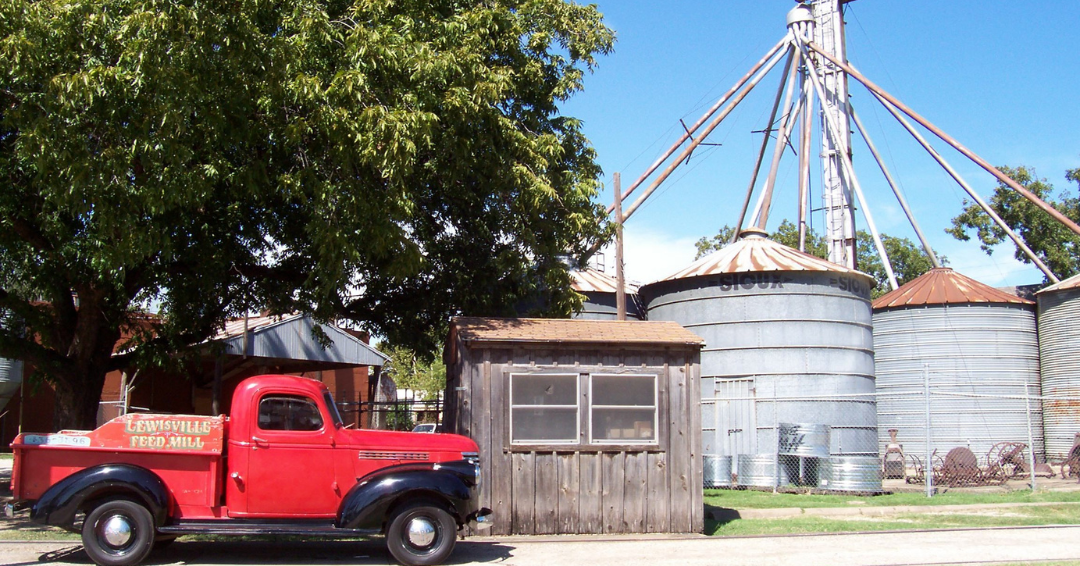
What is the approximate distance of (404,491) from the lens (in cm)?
958

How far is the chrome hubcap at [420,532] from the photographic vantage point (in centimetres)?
969

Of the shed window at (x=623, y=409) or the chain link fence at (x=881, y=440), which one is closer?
the shed window at (x=623, y=409)

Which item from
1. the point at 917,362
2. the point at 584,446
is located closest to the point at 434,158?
the point at 584,446

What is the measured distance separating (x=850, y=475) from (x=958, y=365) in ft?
27.3

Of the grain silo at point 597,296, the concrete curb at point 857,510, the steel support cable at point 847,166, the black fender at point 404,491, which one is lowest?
the concrete curb at point 857,510

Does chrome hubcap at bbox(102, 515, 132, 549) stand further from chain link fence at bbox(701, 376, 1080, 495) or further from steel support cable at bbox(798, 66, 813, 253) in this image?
steel support cable at bbox(798, 66, 813, 253)

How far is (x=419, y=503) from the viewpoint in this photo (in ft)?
32.0

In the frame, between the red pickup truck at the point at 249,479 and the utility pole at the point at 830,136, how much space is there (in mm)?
23165

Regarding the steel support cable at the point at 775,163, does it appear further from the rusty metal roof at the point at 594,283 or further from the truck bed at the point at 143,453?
the truck bed at the point at 143,453

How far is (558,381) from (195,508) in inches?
198

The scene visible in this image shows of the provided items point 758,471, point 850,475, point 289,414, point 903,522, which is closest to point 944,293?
point 850,475

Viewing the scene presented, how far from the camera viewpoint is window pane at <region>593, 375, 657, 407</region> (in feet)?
41.1

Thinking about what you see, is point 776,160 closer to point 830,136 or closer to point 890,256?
point 830,136

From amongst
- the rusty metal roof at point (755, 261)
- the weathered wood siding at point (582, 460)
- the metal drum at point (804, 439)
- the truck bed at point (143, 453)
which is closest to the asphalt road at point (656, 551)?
the weathered wood siding at point (582, 460)
